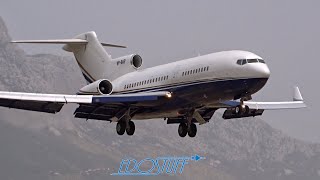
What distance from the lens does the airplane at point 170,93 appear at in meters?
41.5

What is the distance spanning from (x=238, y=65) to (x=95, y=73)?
1886 cm

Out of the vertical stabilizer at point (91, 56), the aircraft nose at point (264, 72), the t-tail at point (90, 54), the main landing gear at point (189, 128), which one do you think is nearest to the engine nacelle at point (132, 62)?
the t-tail at point (90, 54)

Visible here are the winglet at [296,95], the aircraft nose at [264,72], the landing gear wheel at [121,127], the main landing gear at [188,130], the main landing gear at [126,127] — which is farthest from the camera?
the winglet at [296,95]

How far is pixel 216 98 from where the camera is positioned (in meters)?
42.7

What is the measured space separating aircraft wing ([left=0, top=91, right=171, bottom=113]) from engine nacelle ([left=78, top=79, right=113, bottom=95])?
5.86ft

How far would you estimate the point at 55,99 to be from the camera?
1775 inches

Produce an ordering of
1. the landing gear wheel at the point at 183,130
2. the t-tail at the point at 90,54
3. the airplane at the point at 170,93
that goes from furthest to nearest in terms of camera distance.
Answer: the t-tail at the point at 90,54
the landing gear wheel at the point at 183,130
the airplane at the point at 170,93

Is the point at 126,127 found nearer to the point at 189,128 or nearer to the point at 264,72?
the point at 189,128

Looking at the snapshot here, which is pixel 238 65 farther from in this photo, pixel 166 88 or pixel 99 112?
pixel 99 112

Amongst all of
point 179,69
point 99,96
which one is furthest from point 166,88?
point 99,96

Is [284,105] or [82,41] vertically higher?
[82,41]

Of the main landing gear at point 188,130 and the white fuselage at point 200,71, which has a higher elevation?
the white fuselage at point 200,71

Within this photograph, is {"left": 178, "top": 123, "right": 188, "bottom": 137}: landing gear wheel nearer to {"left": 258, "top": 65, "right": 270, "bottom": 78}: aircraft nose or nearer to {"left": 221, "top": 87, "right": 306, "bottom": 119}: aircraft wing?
{"left": 221, "top": 87, "right": 306, "bottom": 119}: aircraft wing

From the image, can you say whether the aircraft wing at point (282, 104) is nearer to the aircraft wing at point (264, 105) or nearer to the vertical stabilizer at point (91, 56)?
the aircraft wing at point (264, 105)
